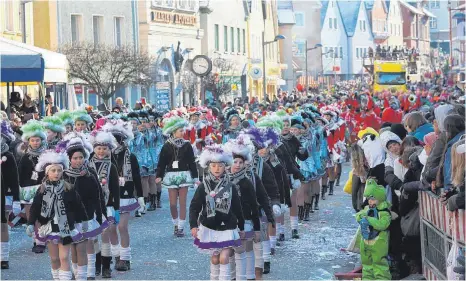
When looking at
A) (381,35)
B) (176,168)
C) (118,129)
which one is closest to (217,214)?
(118,129)

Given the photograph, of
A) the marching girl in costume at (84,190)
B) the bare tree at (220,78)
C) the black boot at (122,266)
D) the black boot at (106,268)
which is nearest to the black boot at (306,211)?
the black boot at (122,266)

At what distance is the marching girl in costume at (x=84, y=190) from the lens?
1167 centimetres

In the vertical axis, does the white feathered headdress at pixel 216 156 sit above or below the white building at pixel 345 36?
below

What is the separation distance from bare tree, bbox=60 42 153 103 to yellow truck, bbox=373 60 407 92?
28960 mm

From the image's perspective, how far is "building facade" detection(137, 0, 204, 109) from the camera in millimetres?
47688

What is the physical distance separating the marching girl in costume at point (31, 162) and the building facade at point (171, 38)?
29.6 metres

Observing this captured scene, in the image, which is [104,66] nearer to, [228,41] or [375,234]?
[228,41]

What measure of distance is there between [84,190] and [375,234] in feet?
9.35

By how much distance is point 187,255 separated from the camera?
1455 cm

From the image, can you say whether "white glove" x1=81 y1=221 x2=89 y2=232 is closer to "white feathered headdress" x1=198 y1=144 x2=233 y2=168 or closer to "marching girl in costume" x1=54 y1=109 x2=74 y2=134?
"white feathered headdress" x1=198 y1=144 x2=233 y2=168

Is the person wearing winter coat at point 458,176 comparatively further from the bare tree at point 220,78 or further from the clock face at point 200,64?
the bare tree at point 220,78

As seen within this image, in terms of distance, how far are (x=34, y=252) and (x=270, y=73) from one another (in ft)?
192

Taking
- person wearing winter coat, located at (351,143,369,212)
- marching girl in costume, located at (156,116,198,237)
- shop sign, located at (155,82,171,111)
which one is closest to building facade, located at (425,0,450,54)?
shop sign, located at (155,82,171,111)

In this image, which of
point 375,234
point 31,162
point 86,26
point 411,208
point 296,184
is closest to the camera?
point 375,234
